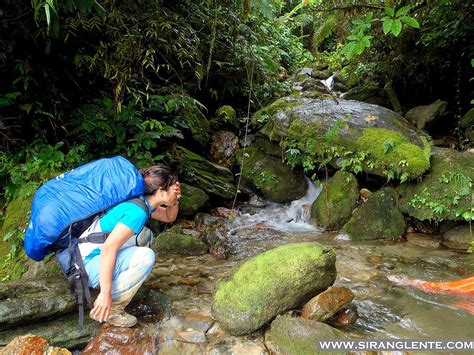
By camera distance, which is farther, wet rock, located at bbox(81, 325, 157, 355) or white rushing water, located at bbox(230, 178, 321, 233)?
white rushing water, located at bbox(230, 178, 321, 233)

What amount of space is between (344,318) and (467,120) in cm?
652

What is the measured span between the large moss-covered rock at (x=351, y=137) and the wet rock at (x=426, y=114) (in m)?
1.25

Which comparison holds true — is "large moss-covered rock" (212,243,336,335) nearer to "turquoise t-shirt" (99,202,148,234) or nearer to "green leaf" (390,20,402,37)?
"turquoise t-shirt" (99,202,148,234)

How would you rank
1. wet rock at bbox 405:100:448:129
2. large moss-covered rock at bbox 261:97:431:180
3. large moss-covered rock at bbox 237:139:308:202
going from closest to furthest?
large moss-covered rock at bbox 261:97:431:180, large moss-covered rock at bbox 237:139:308:202, wet rock at bbox 405:100:448:129

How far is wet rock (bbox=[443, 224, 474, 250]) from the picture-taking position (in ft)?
15.9

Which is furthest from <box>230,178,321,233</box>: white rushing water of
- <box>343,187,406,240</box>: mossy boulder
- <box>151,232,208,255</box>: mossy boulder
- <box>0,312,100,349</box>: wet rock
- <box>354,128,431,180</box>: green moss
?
<box>0,312,100,349</box>: wet rock

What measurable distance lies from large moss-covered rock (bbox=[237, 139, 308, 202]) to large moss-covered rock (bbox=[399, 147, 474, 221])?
2.03m

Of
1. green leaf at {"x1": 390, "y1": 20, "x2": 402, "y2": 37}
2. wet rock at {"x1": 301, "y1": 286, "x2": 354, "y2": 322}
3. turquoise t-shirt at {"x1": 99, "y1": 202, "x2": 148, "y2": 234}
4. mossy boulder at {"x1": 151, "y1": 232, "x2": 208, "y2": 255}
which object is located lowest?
mossy boulder at {"x1": 151, "y1": 232, "x2": 208, "y2": 255}

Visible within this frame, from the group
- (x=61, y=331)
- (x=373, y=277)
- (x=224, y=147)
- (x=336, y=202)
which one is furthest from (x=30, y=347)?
(x=224, y=147)

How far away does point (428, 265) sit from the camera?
4.36 m

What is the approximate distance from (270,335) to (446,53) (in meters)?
7.97

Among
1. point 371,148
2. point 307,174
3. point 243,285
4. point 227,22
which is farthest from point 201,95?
point 243,285

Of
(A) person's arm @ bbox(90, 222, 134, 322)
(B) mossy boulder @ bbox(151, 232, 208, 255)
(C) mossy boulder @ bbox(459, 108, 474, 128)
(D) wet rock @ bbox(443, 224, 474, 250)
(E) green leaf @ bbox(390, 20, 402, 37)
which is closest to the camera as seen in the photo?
(A) person's arm @ bbox(90, 222, 134, 322)

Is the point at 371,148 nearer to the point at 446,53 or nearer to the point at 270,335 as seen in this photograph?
the point at 446,53
